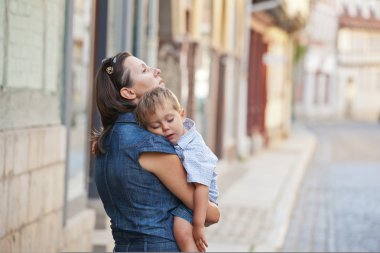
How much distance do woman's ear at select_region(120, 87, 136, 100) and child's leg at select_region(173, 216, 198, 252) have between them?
0.49 m

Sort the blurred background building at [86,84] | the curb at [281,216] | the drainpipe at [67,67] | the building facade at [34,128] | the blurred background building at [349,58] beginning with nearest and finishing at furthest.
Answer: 1. the building facade at [34,128]
2. the blurred background building at [86,84]
3. the drainpipe at [67,67]
4. the curb at [281,216]
5. the blurred background building at [349,58]

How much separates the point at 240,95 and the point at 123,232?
19.4 meters

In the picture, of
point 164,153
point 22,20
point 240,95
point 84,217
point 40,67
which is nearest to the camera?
point 164,153

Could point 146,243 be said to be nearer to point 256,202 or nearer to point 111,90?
point 111,90

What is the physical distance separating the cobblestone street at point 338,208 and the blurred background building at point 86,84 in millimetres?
2030

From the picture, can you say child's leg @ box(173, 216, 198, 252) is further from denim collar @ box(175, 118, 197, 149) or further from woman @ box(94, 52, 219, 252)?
denim collar @ box(175, 118, 197, 149)

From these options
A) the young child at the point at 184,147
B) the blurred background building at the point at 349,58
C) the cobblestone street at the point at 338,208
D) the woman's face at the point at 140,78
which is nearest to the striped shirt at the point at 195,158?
the young child at the point at 184,147

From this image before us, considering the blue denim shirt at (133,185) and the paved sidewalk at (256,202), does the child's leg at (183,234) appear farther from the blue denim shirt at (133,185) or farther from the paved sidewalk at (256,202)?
the paved sidewalk at (256,202)

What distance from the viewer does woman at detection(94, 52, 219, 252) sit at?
395cm

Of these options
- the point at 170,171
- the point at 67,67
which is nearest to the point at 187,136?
the point at 170,171

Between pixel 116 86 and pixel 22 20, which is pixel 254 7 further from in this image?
pixel 116 86

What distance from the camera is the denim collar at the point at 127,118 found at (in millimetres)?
4043

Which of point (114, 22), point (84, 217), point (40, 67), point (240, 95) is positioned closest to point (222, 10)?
point (240, 95)

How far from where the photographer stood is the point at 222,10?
65.3 feet
